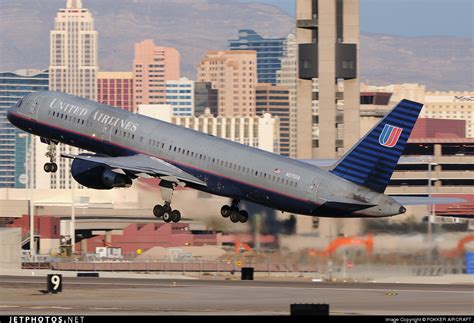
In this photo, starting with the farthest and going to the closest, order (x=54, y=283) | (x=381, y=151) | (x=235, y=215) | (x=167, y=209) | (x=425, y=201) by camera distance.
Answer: (x=54, y=283)
(x=235, y=215)
(x=167, y=209)
(x=425, y=201)
(x=381, y=151)

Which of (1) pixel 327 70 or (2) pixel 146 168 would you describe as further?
(1) pixel 327 70

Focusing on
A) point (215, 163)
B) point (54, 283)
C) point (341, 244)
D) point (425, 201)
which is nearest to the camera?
point (425, 201)

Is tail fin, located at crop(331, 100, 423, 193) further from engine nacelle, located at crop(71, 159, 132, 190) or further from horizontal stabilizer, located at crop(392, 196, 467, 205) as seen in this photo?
engine nacelle, located at crop(71, 159, 132, 190)

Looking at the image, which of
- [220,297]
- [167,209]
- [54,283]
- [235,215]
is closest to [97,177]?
[167,209]

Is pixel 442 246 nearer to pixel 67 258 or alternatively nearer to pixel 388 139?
pixel 388 139

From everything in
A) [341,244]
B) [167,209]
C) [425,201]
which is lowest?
[341,244]

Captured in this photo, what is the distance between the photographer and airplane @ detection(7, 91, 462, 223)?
3831 inches

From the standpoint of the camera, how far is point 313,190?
98.5 meters

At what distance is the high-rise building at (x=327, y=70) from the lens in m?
184

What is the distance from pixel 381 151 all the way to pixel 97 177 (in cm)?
2177

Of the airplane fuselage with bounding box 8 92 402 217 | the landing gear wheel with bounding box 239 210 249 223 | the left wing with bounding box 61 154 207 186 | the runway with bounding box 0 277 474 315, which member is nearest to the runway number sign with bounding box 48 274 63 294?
the runway with bounding box 0 277 474 315

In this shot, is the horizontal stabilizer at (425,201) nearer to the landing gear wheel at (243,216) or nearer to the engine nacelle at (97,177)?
the landing gear wheel at (243,216)

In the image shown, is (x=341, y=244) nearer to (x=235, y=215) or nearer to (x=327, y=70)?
(x=235, y=215)

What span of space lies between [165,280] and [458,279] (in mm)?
28252
